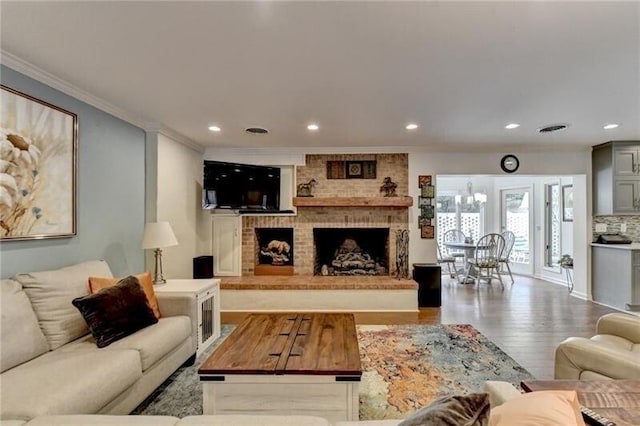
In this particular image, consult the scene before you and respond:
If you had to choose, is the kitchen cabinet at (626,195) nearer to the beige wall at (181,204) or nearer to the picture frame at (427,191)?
the picture frame at (427,191)

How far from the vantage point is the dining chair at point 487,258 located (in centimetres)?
599

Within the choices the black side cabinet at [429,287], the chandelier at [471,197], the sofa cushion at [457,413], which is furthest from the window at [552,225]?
the sofa cushion at [457,413]

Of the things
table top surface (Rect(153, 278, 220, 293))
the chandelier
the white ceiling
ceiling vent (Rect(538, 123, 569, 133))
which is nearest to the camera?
the white ceiling

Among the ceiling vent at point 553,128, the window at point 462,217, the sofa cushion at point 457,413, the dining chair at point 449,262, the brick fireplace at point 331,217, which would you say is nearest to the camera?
the sofa cushion at point 457,413

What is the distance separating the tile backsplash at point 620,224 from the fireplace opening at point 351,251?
313 centimetres

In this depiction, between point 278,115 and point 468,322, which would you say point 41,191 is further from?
point 468,322

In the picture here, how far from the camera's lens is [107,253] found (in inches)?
121

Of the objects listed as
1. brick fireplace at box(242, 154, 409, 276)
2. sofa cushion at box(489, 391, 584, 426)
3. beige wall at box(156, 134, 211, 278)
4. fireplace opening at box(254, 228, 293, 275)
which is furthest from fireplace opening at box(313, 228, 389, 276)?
sofa cushion at box(489, 391, 584, 426)

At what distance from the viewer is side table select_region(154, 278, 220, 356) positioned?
295 cm

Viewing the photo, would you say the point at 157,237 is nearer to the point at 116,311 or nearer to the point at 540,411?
the point at 116,311

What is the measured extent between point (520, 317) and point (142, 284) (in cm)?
428

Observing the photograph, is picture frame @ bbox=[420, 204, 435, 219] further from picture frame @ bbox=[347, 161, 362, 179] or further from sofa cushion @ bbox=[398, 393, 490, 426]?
sofa cushion @ bbox=[398, 393, 490, 426]

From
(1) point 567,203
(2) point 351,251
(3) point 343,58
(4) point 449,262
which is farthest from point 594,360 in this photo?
(1) point 567,203

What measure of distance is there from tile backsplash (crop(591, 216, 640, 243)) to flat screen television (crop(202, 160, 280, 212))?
479 centimetres
